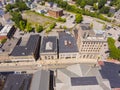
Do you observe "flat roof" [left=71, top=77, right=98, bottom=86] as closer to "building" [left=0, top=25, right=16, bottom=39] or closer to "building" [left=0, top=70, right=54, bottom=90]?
"building" [left=0, top=70, right=54, bottom=90]

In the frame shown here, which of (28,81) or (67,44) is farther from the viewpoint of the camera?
(67,44)

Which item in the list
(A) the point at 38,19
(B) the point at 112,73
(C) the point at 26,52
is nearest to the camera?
(B) the point at 112,73

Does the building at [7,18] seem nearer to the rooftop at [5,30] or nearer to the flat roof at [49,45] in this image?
the rooftop at [5,30]

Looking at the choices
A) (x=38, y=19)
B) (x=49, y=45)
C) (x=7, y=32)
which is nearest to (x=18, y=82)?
(x=49, y=45)

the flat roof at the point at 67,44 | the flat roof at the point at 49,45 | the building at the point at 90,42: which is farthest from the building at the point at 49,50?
the building at the point at 90,42

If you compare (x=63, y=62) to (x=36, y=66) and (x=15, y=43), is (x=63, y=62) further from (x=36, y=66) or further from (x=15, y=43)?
(x=15, y=43)

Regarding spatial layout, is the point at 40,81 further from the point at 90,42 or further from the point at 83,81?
the point at 90,42

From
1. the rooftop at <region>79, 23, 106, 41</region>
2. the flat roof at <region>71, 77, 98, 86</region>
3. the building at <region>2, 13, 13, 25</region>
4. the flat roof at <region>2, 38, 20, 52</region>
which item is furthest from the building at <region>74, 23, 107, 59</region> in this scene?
the building at <region>2, 13, 13, 25</region>
